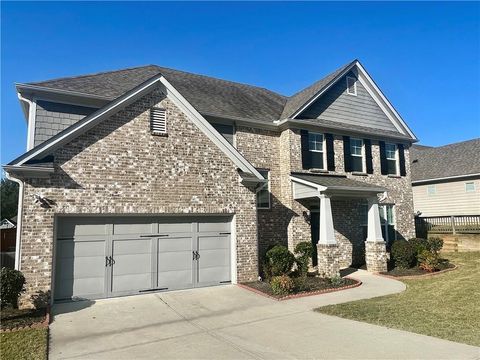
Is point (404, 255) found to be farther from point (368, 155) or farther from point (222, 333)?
point (222, 333)

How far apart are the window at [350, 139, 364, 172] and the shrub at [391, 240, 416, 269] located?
181 inches

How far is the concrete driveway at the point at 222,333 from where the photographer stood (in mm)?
6441

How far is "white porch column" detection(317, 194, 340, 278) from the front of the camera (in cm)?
1384

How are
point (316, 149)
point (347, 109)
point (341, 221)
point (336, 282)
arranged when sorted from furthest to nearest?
point (347, 109) < point (316, 149) < point (341, 221) < point (336, 282)

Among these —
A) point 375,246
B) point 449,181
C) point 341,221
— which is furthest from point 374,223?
point 449,181

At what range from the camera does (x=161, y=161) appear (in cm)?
1184

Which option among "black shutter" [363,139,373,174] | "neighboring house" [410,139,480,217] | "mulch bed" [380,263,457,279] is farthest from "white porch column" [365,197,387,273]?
"neighboring house" [410,139,480,217]

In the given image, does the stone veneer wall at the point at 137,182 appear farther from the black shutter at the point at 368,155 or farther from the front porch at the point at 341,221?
the black shutter at the point at 368,155

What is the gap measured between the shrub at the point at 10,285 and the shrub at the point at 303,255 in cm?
894

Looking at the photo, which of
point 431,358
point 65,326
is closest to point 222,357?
point 431,358

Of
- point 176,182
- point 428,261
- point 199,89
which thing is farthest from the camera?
point 199,89

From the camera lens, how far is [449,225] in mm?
21516

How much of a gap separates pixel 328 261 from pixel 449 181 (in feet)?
56.6

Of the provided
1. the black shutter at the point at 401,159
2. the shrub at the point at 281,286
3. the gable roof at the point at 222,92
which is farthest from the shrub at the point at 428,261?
the shrub at the point at 281,286
